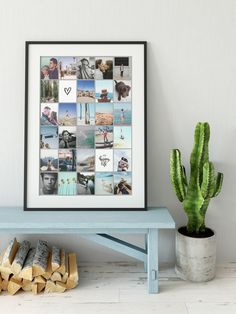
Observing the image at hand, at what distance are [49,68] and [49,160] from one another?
20.7 inches

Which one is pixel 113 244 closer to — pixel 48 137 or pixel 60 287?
pixel 60 287

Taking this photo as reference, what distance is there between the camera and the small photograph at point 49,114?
74.0 inches

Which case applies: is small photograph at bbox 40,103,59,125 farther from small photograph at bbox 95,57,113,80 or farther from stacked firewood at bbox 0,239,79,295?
stacked firewood at bbox 0,239,79,295

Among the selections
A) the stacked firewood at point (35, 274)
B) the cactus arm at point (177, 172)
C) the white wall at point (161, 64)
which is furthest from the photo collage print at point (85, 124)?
the stacked firewood at point (35, 274)

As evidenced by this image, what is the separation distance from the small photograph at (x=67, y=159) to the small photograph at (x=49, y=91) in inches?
11.9

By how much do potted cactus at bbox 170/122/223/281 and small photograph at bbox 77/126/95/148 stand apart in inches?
18.6

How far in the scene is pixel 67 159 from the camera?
74.6 inches

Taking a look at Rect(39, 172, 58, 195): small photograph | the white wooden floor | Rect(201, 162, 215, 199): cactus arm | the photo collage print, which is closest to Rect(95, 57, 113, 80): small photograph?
the photo collage print

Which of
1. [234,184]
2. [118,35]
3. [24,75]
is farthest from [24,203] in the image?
[234,184]

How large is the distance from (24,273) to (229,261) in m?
1.19

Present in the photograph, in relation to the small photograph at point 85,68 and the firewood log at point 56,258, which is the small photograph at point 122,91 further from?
the firewood log at point 56,258

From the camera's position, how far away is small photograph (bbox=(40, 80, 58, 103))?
1.88 metres

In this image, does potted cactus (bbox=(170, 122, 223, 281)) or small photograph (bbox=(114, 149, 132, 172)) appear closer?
potted cactus (bbox=(170, 122, 223, 281))


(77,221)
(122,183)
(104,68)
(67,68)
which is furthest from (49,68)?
(77,221)
